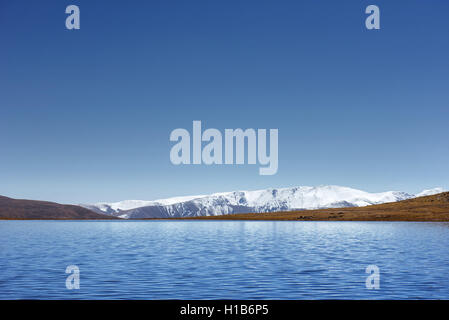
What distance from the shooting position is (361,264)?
142ft

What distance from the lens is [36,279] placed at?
110ft

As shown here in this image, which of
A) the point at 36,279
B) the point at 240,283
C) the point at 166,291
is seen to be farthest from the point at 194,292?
the point at 36,279

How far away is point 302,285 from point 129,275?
1364 cm

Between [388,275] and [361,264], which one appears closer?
[388,275]
